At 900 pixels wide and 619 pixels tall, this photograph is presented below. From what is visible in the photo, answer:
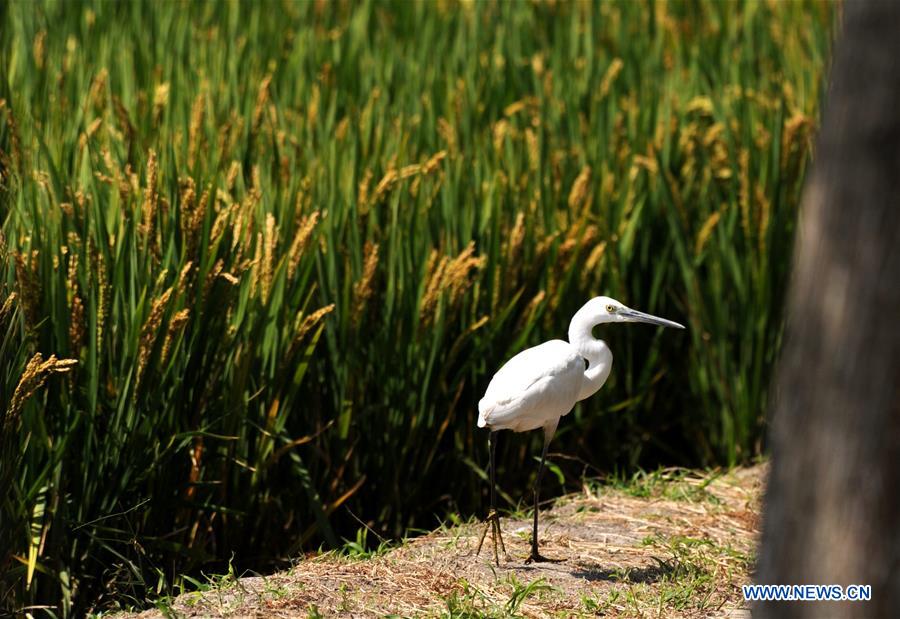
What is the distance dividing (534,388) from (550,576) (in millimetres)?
500

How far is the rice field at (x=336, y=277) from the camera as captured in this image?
126 inches

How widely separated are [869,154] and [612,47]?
4.65 metres

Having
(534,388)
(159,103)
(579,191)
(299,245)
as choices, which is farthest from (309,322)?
(159,103)

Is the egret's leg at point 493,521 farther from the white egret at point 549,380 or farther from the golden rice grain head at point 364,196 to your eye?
the golden rice grain head at point 364,196

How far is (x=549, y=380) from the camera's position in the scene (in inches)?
118

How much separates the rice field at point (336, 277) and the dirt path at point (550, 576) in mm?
317

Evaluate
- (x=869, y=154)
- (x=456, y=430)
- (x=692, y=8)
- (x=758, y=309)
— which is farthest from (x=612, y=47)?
(x=869, y=154)

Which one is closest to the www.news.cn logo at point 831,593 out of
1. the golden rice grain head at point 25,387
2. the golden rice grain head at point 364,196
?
the golden rice grain head at point 25,387

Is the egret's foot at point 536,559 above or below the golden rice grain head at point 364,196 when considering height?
below

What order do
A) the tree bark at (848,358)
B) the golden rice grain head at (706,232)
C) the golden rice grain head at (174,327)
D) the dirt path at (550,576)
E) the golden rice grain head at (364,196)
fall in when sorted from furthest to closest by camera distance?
1. the golden rice grain head at (706,232)
2. the golden rice grain head at (364,196)
3. the golden rice grain head at (174,327)
4. the dirt path at (550,576)
5. the tree bark at (848,358)

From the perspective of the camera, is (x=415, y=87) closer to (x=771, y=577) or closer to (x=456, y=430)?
(x=456, y=430)

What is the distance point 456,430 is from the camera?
396 cm

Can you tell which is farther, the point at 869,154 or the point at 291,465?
the point at 291,465

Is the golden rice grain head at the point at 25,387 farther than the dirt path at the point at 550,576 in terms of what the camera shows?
No
